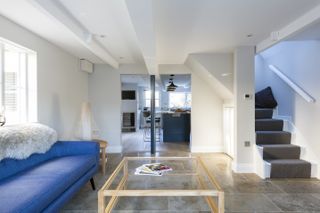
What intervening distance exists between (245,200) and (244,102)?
1.79 metres

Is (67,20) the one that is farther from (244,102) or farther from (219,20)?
(244,102)

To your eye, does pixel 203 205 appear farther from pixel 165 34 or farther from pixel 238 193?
pixel 165 34

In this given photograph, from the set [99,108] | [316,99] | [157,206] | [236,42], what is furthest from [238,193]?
[99,108]

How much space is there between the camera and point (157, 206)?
8.46 feet

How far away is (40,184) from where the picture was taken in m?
1.91

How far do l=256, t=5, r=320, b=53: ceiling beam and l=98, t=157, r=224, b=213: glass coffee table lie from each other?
210cm

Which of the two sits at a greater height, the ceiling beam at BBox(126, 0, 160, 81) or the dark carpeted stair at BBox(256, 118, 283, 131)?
the ceiling beam at BBox(126, 0, 160, 81)

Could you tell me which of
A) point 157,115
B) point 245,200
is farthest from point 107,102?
point 157,115

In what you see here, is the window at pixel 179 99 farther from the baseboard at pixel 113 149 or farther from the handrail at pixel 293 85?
the handrail at pixel 293 85

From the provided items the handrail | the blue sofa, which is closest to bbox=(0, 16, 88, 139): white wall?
the blue sofa

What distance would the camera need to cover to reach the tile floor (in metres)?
2.50

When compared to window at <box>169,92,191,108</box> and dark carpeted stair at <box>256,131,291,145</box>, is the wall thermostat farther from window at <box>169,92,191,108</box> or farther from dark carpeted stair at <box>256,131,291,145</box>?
window at <box>169,92,191,108</box>

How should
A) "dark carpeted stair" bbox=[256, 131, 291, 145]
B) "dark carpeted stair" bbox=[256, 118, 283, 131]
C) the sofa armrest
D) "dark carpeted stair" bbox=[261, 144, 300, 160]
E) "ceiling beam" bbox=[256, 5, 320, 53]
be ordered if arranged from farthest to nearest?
"dark carpeted stair" bbox=[256, 118, 283, 131] < "dark carpeted stair" bbox=[256, 131, 291, 145] < "dark carpeted stair" bbox=[261, 144, 300, 160] < the sofa armrest < "ceiling beam" bbox=[256, 5, 320, 53]

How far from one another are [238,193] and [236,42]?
7.89ft
